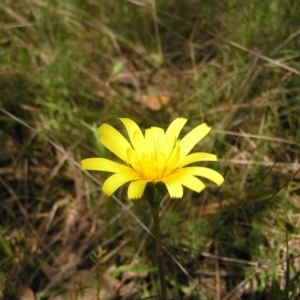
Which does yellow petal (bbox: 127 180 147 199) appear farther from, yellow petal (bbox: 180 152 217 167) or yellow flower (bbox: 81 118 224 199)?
yellow petal (bbox: 180 152 217 167)

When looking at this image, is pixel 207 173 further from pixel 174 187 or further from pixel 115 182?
pixel 115 182

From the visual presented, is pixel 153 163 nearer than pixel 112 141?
Yes

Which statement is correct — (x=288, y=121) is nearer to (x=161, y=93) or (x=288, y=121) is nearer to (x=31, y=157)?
(x=161, y=93)

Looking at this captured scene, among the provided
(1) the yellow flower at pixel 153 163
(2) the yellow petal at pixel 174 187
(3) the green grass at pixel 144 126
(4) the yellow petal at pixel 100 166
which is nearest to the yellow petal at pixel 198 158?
(1) the yellow flower at pixel 153 163

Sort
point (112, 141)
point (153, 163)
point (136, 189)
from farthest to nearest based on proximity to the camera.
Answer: point (112, 141) → point (153, 163) → point (136, 189)

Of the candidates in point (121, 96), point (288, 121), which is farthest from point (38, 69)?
point (288, 121)

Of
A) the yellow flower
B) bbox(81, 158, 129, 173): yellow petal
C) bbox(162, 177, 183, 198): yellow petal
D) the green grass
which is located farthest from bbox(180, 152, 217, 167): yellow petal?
the green grass

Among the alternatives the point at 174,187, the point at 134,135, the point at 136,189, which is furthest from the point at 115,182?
the point at 134,135

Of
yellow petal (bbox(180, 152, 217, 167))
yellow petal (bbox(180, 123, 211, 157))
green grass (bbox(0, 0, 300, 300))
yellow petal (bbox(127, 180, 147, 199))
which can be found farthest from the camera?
green grass (bbox(0, 0, 300, 300))
